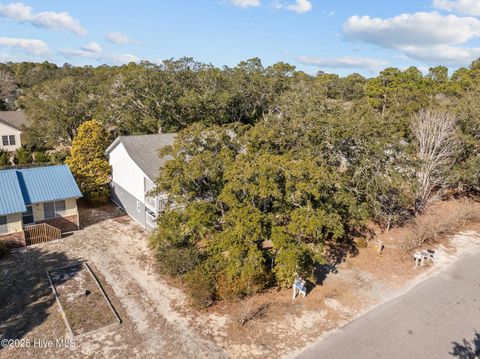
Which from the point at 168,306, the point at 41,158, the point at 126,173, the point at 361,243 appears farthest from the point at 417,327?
the point at 41,158

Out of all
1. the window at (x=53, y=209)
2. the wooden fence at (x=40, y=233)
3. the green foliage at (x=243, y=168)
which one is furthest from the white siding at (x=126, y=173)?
the wooden fence at (x=40, y=233)

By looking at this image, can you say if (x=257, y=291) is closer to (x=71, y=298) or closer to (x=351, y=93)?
(x=71, y=298)

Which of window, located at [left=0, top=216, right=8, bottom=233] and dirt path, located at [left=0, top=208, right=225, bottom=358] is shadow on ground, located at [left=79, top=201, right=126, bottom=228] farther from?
window, located at [left=0, top=216, right=8, bottom=233]

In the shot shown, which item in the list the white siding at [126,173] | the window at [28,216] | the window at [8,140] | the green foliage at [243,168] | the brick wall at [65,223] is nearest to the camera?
the green foliage at [243,168]

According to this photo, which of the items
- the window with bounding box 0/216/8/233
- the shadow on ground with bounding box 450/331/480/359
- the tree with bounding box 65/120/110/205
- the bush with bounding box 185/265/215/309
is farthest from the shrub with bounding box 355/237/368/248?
the window with bounding box 0/216/8/233

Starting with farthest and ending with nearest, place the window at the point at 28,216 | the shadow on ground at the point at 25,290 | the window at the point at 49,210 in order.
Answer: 1. the window at the point at 49,210
2. the window at the point at 28,216
3. the shadow on ground at the point at 25,290

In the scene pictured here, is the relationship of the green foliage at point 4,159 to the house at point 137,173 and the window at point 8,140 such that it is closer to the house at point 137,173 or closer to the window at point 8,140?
the window at point 8,140

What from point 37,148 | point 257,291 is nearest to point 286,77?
point 37,148
